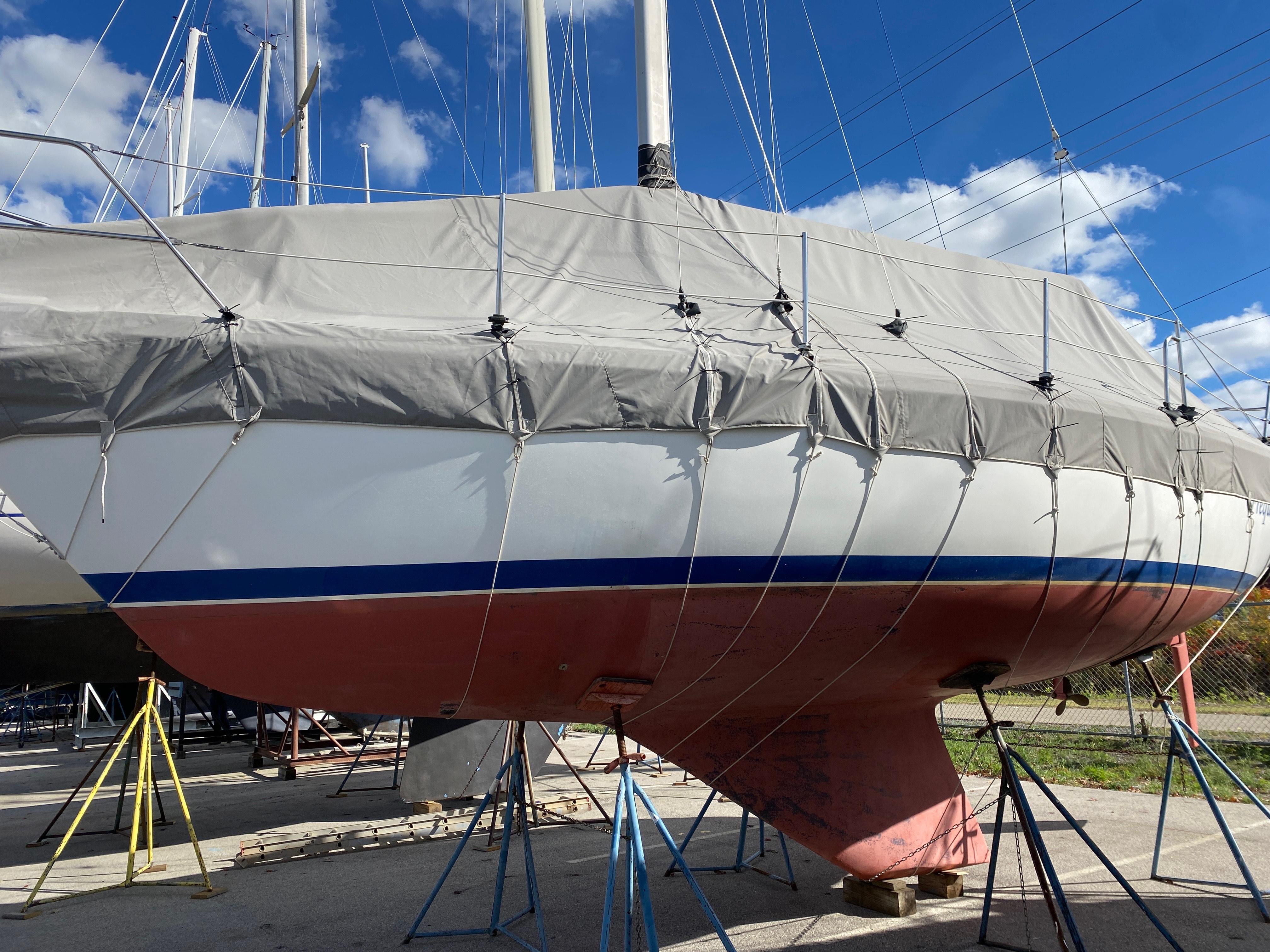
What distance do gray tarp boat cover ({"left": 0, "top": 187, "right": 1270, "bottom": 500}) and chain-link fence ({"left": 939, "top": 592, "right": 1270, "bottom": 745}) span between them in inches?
282

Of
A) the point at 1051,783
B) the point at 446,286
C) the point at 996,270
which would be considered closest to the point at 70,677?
the point at 446,286

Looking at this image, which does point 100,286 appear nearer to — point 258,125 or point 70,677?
point 70,677

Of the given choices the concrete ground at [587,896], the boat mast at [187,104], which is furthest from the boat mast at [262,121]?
the concrete ground at [587,896]

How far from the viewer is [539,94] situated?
10.4 m

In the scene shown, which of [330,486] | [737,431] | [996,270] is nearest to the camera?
[330,486]

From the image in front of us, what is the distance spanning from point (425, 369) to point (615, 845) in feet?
7.07

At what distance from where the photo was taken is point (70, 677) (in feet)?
31.4

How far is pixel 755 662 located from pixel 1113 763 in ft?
28.1

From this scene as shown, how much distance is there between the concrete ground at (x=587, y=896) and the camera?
474 centimetres

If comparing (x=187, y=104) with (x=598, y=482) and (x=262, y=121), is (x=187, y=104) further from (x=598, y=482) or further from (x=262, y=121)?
(x=598, y=482)

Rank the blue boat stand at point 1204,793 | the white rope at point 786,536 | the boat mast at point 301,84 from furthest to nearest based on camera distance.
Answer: the boat mast at point 301,84
the blue boat stand at point 1204,793
the white rope at point 786,536

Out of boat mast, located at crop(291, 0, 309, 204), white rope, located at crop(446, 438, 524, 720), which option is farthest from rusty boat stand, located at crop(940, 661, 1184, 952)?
boat mast, located at crop(291, 0, 309, 204)

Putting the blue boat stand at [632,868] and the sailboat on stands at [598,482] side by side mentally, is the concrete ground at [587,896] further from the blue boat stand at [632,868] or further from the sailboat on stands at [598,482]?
the blue boat stand at [632,868]

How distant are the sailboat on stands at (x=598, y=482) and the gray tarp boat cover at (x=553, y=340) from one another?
0.7 inches
